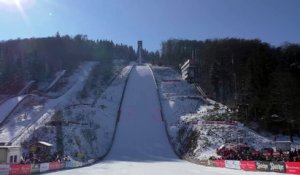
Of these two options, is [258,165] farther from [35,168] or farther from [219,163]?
[35,168]

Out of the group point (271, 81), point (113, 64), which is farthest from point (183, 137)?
point (113, 64)

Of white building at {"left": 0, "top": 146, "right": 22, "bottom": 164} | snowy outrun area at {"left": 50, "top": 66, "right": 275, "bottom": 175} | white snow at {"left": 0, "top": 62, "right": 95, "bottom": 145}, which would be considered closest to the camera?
snowy outrun area at {"left": 50, "top": 66, "right": 275, "bottom": 175}

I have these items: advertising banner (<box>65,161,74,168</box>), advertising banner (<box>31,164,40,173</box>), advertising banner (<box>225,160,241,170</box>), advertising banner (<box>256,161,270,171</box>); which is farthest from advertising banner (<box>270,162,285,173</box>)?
advertising banner (<box>65,161,74,168</box>)

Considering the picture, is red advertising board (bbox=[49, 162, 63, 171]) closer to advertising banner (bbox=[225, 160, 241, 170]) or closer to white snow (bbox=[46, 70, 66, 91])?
advertising banner (bbox=[225, 160, 241, 170])

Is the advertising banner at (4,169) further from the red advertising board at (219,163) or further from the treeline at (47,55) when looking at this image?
the treeline at (47,55)

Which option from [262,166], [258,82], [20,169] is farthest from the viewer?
[258,82]

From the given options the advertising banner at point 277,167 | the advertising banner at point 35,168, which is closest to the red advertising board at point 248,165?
the advertising banner at point 277,167

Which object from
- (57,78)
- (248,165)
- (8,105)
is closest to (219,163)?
(248,165)
